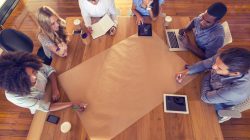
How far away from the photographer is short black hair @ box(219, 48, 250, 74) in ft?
4.16

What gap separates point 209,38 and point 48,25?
1.50 m

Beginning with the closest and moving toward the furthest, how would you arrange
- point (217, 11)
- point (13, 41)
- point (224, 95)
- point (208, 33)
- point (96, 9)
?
1. point (224, 95)
2. point (217, 11)
3. point (208, 33)
4. point (13, 41)
5. point (96, 9)

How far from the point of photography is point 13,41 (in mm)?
1905

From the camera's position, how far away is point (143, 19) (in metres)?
2.04

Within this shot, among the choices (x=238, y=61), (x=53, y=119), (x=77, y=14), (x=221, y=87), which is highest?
(x=238, y=61)

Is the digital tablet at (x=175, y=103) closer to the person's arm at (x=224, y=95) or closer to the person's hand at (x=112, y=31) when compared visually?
the person's arm at (x=224, y=95)

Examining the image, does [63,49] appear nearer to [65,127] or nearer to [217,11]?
[65,127]

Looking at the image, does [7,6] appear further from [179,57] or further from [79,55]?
[179,57]

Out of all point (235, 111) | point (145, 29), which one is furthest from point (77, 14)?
point (235, 111)

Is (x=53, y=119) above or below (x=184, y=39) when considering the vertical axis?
below

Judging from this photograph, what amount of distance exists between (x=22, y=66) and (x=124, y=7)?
8.03 feet

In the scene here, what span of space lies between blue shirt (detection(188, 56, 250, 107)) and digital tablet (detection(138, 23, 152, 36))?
0.56m

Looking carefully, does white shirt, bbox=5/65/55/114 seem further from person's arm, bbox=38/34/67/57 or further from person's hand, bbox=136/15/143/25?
person's hand, bbox=136/15/143/25

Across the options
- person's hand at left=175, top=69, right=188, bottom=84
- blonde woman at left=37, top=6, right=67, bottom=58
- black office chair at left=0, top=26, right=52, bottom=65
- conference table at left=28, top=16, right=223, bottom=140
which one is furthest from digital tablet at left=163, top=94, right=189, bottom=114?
black office chair at left=0, top=26, right=52, bottom=65
